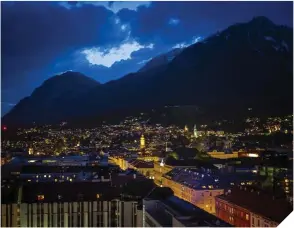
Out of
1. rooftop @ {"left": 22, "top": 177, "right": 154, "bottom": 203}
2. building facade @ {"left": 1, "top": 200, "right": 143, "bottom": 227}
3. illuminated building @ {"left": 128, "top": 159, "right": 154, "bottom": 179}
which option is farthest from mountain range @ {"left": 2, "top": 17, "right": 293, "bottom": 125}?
illuminated building @ {"left": 128, "top": 159, "right": 154, "bottom": 179}

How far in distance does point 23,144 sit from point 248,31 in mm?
3405

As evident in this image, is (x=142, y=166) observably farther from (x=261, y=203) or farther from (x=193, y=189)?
(x=261, y=203)

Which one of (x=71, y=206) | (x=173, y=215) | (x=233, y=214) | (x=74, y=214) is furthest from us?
(x=233, y=214)

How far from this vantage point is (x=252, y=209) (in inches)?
219

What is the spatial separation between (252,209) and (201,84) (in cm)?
196

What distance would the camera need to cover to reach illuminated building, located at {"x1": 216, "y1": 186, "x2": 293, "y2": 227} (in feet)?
16.9

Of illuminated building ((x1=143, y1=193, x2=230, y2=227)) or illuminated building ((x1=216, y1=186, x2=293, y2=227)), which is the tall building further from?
illuminated building ((x1=216, y1=186, x2=293, y2=227))

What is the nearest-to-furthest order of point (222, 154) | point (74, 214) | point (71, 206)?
point (74, 214) < point (71, 206) < point (222, 154)

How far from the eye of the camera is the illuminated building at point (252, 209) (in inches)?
202

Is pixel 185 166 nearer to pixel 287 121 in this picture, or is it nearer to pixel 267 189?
pixel 267 189

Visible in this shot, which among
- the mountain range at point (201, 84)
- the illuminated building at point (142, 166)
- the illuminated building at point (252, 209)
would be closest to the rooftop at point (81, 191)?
the illuminated building at point (142, 166)

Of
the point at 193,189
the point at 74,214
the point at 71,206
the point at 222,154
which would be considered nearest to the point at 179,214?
the point at 74,214

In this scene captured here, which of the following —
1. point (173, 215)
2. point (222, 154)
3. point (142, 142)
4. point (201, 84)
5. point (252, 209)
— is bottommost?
point (252, 209)

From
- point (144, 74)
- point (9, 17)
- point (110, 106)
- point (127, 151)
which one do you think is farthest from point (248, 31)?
point (9, 17)
